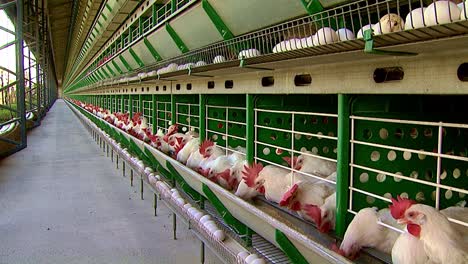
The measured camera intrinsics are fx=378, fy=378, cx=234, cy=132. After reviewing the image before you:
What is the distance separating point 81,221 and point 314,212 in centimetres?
229

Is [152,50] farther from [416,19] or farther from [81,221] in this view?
[416,19]

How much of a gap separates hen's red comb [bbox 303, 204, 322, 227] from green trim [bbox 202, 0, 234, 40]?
1411 millimetres

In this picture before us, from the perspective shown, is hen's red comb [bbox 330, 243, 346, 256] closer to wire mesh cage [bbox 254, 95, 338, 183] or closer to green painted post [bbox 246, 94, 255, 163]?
wire mesh cage [bbox 254, 95, 338, 183]

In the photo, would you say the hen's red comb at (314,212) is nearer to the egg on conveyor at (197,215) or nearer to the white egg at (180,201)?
the egg on conveyor at (197,215)

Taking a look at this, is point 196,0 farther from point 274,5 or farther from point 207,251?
point 207,251

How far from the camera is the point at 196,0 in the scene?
262cm

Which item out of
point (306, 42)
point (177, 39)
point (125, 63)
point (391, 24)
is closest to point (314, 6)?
point (306, 42)

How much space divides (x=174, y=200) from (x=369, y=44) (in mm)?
1919

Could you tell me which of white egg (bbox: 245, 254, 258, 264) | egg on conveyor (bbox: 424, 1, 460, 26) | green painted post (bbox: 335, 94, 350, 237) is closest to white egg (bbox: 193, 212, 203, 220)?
white egg (bbox: 245, 254, 258, 264)

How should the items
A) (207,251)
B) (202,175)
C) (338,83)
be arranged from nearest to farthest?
(338,83) < (202,175) < (207,251)

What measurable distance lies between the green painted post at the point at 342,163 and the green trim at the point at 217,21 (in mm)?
1344

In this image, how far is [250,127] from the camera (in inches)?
83.7

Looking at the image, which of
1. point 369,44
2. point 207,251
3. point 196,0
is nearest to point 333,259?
point 369,44

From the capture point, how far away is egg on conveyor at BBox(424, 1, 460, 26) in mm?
893
